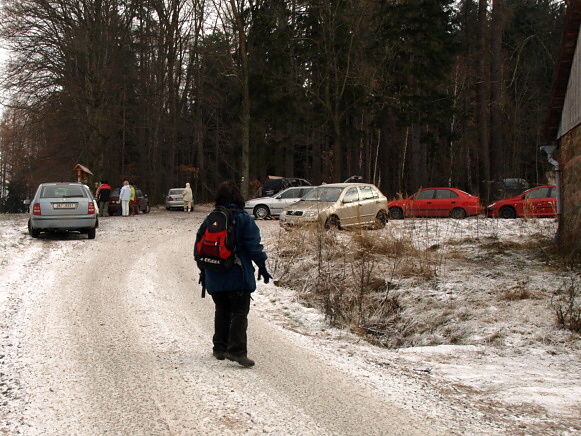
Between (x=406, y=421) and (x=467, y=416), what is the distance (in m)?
0.55

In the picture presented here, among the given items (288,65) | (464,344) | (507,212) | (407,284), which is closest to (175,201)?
(288,65)

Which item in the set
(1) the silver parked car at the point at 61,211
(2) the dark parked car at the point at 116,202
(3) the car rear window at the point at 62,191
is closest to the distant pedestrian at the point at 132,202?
(2) the dark parked car at the point at 116,202

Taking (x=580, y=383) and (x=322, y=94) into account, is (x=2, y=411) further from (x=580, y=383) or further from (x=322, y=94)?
(x=322, y=94)

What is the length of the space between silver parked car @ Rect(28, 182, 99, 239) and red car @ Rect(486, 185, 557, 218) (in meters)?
14.3

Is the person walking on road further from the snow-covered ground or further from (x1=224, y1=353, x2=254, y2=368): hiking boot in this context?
the snow-covered ground

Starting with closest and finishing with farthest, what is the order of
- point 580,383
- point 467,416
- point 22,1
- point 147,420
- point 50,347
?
point 147,420 → point 467,416 → point 580,383 → point 50,347 → point 22,1

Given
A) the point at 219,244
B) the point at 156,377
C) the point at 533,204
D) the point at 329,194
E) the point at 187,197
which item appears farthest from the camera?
the point at 187,197

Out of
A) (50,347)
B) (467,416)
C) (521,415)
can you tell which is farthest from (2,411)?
(521,415)

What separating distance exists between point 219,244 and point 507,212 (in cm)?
2070

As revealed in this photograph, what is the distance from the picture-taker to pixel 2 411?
4.55 meters

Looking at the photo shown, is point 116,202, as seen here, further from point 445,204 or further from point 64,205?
point 445,204

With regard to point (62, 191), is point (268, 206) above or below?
below

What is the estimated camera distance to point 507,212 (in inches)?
947

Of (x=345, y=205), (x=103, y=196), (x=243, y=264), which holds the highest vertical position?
(x=103, y=196)
